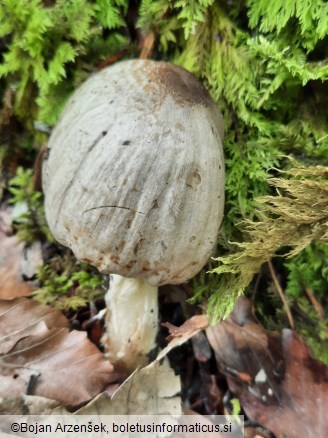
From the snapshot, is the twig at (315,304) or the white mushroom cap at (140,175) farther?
the twig at (315,304)

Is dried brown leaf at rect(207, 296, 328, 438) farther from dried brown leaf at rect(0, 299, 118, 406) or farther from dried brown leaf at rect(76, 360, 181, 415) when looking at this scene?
dried brown leaf at rect(0, 299, 118, 406)

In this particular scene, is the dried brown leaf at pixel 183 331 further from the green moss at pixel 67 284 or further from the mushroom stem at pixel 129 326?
the green moss at pixel 67 284

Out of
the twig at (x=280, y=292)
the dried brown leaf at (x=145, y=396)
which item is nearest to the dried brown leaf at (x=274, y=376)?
the twig at (x=280, y=292)

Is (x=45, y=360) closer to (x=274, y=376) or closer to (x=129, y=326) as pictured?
(x=129, y=326)

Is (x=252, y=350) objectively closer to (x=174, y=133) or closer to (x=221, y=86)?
(x=174, y=133)

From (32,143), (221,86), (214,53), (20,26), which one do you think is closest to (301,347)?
(221,86)

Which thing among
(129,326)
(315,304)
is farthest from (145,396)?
(315,304)
